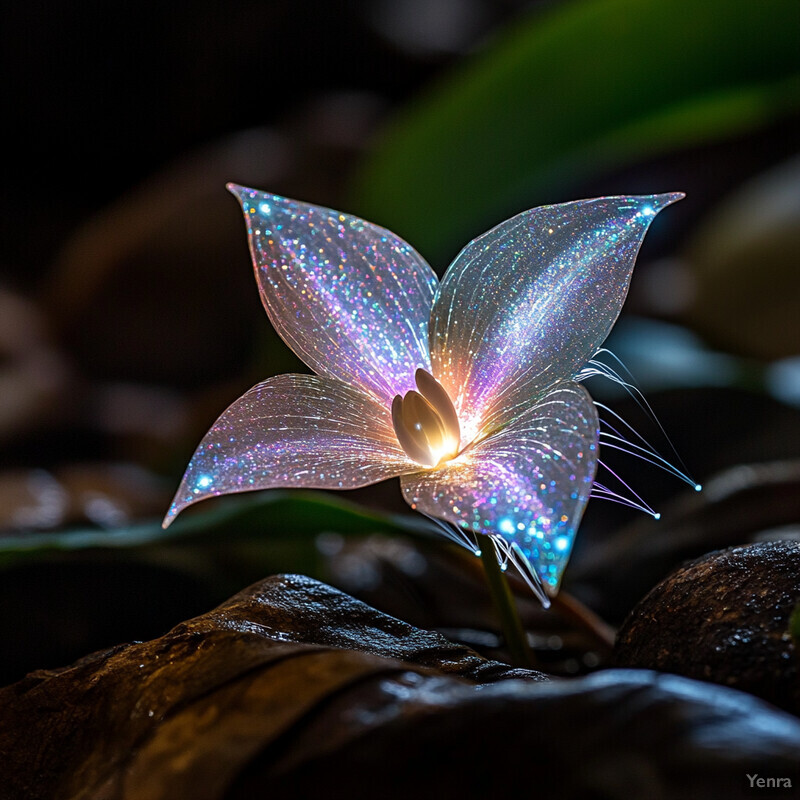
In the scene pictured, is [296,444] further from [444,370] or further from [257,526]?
[257,526]

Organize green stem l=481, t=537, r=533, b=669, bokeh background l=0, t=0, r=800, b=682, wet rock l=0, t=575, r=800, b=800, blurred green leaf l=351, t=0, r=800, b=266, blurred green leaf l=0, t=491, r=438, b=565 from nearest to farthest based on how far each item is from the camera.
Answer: wet rock l=0, t=575, r=800, b=800 → green stem l=481, t=537, r=533, b=669 → blurred green leaf l=0, t=491, r=438, b=565 → bokeh background l=0, t=0, r=800, b=682 → blurred green leaf l=351, t=0, r=800, b=266

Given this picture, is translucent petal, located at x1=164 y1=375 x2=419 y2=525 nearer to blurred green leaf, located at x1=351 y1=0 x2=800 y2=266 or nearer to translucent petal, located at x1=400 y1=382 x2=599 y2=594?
translucent petal, located at x1=400 y1=382 x2=599 y2=594

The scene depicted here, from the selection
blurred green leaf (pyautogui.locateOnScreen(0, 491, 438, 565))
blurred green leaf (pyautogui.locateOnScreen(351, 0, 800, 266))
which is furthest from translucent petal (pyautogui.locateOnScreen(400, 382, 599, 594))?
blurred green leaf (pyautogui.locateOnScreen(351, 0, 800, 266))

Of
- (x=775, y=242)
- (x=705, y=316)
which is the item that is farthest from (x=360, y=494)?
(x=775, y=242)

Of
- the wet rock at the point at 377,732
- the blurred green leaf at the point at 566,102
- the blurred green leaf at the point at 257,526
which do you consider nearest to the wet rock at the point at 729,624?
the wet rock at the point at 377,732

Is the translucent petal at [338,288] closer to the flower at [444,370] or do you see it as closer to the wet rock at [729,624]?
the flower at [444,370]

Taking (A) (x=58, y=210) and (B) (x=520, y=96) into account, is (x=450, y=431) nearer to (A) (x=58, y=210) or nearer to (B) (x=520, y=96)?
(B) (x=520, y=96)

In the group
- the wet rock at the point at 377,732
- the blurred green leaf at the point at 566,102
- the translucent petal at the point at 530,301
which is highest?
the blurred green leaf at the point at 566,102
